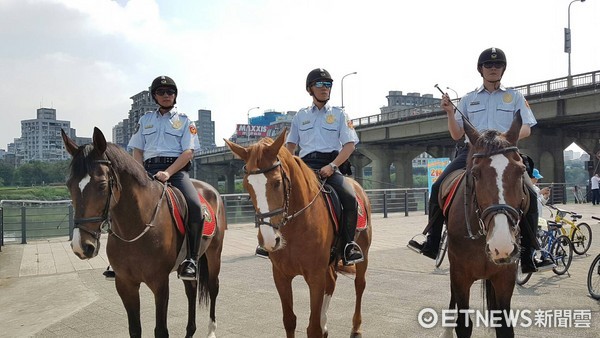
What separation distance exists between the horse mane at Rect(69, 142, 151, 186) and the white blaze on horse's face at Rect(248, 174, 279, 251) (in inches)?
49.9

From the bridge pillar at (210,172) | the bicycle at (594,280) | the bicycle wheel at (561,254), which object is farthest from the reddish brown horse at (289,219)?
the bridge pillar at (210,172)

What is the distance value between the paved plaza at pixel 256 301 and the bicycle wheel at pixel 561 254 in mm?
195

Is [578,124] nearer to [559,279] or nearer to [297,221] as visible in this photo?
[559,279]

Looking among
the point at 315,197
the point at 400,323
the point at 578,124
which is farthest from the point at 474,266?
the point at 578,124

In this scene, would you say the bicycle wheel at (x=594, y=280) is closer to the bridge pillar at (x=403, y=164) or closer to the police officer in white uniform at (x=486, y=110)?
the police officer in white uniform at (x=486, y=110)

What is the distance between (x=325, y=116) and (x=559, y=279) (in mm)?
6044

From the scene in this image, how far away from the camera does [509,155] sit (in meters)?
3.29

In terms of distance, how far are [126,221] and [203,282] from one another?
1.84 metres

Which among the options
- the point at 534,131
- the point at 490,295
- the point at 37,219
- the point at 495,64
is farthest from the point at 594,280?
the point at 534,131

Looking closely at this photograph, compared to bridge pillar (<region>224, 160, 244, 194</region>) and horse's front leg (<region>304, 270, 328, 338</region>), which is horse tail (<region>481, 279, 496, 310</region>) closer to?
horse's front leg (<region>304, 270, 328, 338</region>)

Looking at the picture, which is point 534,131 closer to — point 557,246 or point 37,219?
point 557,246

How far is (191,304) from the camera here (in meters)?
5.46

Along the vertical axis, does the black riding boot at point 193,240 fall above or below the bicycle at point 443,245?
above

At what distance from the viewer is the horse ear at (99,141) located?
3729 mm
